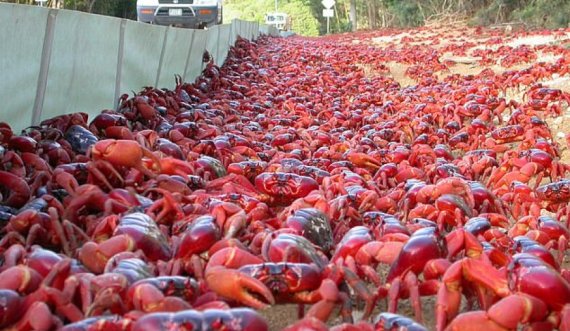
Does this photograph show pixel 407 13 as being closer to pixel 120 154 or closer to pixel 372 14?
pixel 372 14

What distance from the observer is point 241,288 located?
9.06 feet

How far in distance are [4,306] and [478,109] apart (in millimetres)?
9075

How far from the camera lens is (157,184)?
507cm

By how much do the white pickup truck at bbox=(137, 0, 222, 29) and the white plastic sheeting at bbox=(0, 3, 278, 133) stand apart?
13736 millimetres

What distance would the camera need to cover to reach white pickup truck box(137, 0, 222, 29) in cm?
2511

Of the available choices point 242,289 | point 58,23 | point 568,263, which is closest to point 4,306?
point 242,289

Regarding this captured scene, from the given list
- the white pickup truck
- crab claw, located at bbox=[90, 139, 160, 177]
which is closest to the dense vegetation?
the white pickup truck

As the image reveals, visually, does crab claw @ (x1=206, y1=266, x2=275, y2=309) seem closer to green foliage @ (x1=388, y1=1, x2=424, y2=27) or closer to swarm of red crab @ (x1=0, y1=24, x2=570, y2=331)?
swarm of red crab @ (x1=0, y1=24, x2=570, y2=331)

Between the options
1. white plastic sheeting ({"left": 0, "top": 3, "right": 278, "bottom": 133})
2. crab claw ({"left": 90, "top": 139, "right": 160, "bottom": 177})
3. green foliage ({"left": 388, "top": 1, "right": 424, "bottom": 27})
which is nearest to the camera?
crab claw ({"left": 90, "top": 139, "right": 160, "bottom": 177})

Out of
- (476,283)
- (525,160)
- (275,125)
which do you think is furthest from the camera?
(275,125)

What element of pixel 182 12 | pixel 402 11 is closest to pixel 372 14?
pixel 402 11

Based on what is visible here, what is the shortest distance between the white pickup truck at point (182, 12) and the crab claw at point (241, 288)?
909 inches

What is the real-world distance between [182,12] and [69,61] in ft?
59.0

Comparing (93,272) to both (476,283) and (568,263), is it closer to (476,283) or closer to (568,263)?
(476,283)
